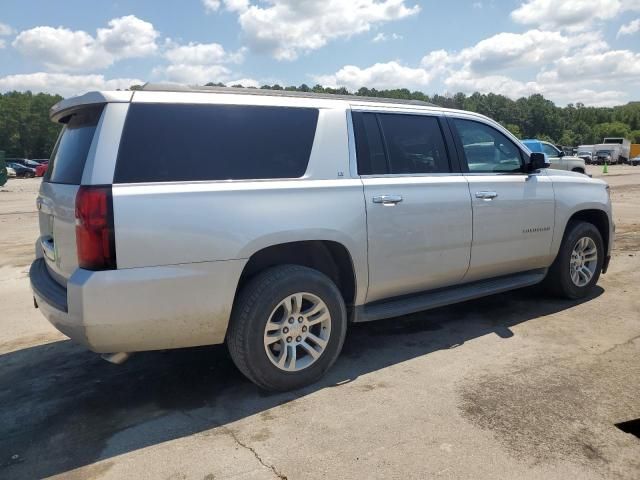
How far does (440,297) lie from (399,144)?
1293 mm

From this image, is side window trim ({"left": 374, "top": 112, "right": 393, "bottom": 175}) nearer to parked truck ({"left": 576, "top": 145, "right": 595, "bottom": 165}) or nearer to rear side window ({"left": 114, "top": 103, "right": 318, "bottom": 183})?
rear side window ({"left": 114, "top": 103, "right": 318, "bottom": 183})

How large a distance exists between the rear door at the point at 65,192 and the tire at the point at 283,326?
1.06 metres

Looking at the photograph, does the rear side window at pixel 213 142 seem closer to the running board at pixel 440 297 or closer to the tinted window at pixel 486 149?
the running board at pixel 440 297

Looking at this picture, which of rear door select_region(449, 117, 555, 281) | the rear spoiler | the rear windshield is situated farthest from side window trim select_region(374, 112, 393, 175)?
the rear windshield

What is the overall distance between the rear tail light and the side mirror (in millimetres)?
3804

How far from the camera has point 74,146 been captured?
3.36m

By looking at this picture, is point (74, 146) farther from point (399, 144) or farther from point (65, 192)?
point (399, 144)

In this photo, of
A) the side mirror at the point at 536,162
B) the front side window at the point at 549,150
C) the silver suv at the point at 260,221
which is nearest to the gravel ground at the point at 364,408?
the silver suv at the point at 260,221

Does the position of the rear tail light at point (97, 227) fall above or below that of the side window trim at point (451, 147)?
below

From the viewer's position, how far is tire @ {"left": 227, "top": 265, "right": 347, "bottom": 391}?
129 inches

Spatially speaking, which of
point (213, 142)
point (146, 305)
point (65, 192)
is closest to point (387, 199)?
point (213, 142)

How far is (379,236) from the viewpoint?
3.76 meters

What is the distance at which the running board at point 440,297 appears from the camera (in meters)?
3.88

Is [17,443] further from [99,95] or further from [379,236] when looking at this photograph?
[379,236]
